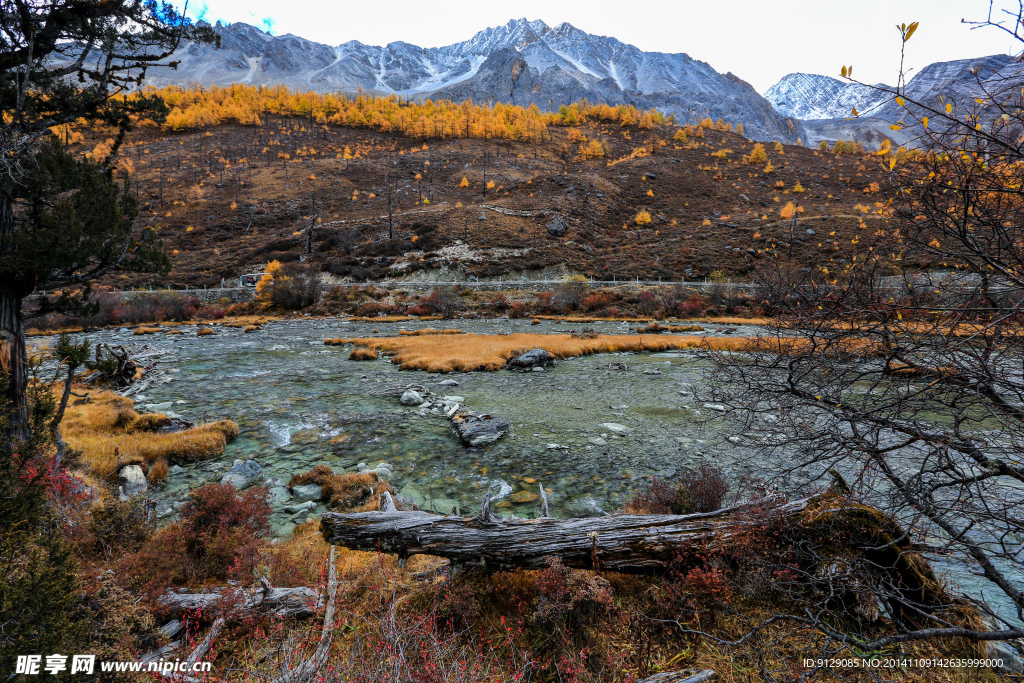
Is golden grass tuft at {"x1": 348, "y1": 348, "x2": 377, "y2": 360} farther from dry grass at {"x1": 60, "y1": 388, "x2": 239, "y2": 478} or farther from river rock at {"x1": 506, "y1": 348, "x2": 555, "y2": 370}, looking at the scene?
dry grass at {"x1": 60, "y1": 388, "x2": 239, "y2": 478}

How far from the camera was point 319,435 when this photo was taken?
953cm

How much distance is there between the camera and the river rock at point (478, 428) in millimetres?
9005

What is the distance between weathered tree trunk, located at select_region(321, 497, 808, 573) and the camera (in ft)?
12.8

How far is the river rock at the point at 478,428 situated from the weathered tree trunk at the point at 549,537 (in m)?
4.64

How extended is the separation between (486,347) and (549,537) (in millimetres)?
17499

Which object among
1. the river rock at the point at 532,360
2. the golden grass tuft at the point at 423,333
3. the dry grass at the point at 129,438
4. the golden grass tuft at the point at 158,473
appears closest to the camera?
the golden grass tuft at the point at 158,473

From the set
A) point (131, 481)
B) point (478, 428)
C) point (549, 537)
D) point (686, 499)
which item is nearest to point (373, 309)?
point (478, 428)

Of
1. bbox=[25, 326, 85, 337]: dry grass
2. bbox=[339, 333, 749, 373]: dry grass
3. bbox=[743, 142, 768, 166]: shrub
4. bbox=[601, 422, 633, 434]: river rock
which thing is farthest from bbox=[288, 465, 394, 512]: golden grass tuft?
bbox=[743, 142, 768, 166]: shrub

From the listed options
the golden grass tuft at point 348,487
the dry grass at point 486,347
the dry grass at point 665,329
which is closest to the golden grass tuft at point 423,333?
the dry grass at point 486,347

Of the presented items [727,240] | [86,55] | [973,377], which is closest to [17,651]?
[973,377]

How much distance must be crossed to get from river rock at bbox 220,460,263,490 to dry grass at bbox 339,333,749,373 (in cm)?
956

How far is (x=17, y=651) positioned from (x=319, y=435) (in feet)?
26.4

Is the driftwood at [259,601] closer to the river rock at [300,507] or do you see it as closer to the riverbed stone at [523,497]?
the river rock at [300,507]

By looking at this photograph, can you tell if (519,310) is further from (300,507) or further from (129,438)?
(300,507)
